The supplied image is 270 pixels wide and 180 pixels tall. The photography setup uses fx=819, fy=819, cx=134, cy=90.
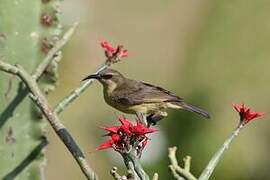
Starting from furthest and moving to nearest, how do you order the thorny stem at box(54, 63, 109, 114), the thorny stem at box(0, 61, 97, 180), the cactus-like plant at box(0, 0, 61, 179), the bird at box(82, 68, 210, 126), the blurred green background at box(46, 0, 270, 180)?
the blurred green background at box(46, 0, 270, 180) → the bird at box(82, 68, 210, 126) → the cactus-like plant at box(0, 0, 61, 179) → the thorny stem at box(54, 63, 109, 114) → the thorny stem at box(0, 61, 97, 180)

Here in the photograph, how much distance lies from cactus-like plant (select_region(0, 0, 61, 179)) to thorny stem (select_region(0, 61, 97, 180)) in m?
0.40

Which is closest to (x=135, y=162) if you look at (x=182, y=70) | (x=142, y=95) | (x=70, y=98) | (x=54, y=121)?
(x=54, y=121)

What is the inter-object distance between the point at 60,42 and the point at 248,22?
1035 centimetres

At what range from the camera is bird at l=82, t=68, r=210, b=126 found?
11.9 feet

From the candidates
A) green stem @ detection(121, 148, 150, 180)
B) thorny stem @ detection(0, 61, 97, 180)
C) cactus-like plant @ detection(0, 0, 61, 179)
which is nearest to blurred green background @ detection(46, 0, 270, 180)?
cactus-like plant @ detection(0, 0, 61, 179)

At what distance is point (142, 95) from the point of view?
365 cm

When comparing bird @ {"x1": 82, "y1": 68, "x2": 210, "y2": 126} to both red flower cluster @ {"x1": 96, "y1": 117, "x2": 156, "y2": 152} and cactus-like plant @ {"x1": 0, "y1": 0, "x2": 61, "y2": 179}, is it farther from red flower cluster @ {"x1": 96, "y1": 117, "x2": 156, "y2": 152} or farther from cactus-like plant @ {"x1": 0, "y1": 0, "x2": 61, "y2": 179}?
red flower cluster @ {"x1": 96, "y1": 117, "x2": 156, "y2": 152}

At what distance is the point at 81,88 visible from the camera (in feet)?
8.86

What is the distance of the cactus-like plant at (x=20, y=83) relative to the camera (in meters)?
2.79

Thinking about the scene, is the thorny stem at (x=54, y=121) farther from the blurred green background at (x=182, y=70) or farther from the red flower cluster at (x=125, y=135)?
Result: the blurred green background at (x=182, y=70)

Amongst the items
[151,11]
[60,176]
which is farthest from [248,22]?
[60,176]

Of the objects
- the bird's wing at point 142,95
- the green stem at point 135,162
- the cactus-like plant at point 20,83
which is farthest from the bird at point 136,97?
the green stem at point 135,162

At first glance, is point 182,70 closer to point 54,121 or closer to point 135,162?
point 54,121

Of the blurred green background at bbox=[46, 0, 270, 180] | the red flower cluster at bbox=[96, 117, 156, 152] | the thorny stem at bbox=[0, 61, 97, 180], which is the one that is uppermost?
the blurred green background at bbox=[46, 0, 270, 180]
